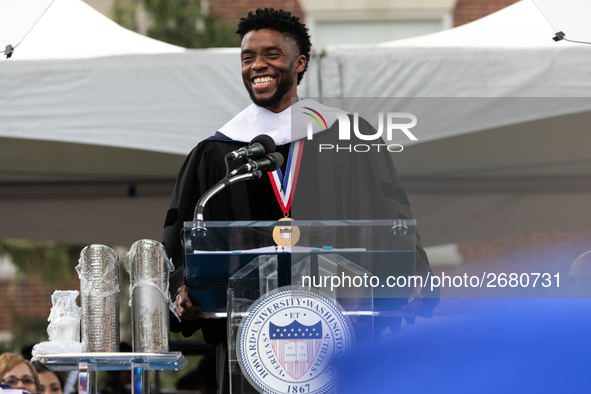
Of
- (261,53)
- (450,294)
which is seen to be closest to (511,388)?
(450,294)

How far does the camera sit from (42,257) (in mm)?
7727

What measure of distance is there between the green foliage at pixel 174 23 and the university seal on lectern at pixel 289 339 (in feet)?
21.7

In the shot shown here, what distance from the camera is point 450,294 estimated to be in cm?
212

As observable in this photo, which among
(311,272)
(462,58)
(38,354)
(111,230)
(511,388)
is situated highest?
(462,58)

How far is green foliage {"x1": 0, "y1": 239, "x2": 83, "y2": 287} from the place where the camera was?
7656mm

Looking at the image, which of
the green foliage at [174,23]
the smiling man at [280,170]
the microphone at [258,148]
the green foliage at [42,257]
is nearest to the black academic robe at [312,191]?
the smiling man at [280,170]

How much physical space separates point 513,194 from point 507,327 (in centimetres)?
353

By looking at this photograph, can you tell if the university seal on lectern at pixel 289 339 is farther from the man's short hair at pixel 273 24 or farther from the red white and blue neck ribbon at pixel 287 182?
the man's short hair at pixel 273 24

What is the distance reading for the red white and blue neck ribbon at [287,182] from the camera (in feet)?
8.94

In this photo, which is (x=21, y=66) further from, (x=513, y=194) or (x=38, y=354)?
(x=513, y=194)

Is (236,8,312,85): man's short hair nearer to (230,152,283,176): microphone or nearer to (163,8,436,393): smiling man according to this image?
(163,8,436,393): smiling man

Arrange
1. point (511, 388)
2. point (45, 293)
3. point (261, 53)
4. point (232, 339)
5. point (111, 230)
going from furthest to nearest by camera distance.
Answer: point (45, 293) → point (111, 230) → point (261, 53) → point (232, 339) → point (511, 388)

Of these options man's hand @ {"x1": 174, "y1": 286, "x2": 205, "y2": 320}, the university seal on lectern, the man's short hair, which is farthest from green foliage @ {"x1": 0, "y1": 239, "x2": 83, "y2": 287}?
the university seal on lectern

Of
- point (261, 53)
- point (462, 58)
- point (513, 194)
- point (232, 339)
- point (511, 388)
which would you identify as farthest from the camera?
point (513, 194)
